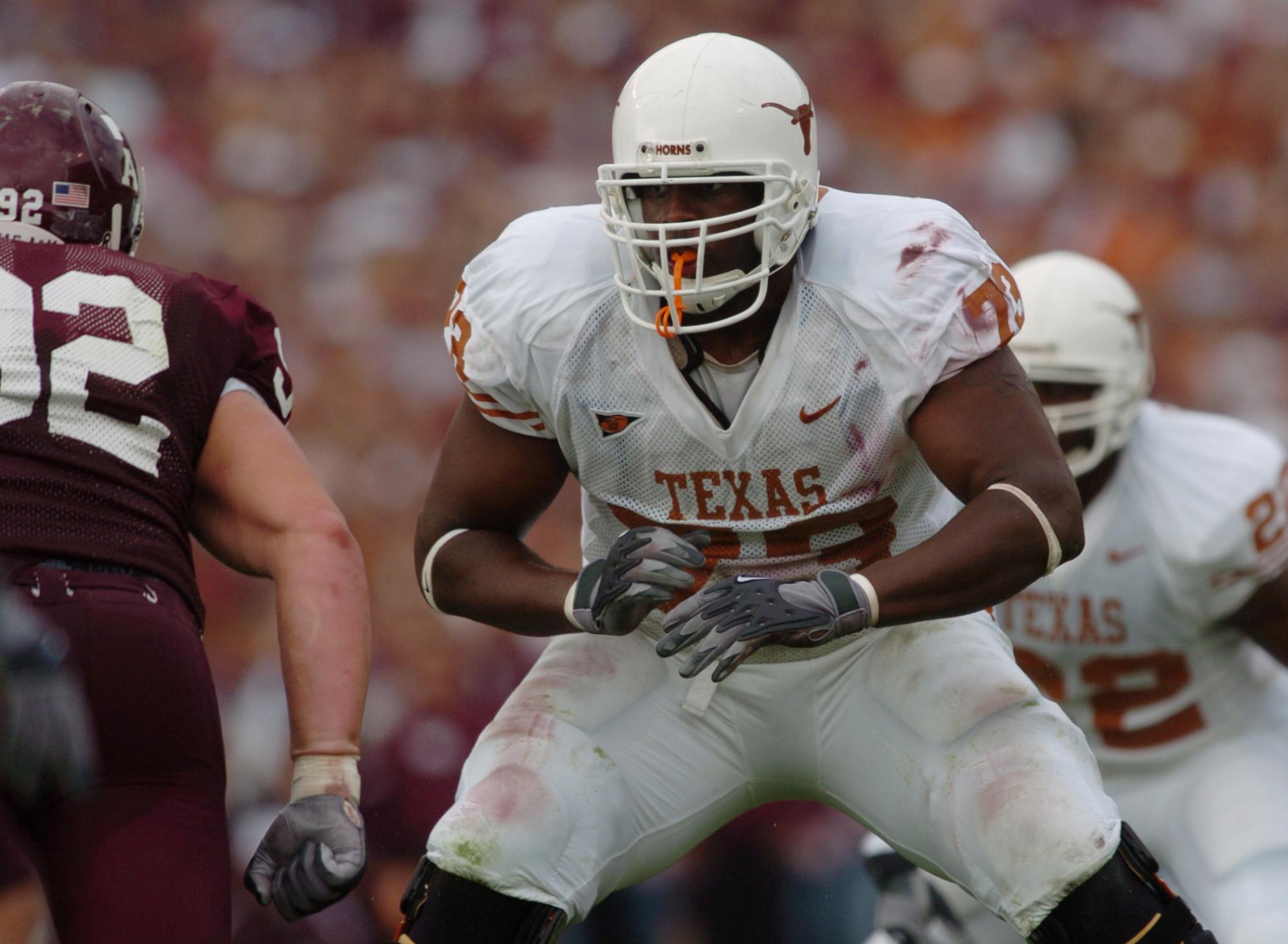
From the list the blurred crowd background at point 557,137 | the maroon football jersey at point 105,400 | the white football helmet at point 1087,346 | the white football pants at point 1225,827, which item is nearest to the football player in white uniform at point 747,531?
the maroon football jersey at point 105,400

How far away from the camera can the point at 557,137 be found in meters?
6.49

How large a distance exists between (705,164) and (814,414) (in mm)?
426

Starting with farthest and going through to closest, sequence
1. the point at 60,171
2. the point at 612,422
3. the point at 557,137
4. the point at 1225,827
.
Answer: the point at 557,137
the point at 1225,827
the point at 612,422
the point at 60,171

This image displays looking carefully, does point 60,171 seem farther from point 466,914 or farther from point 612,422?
point 466,914

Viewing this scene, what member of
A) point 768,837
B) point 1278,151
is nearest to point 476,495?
point 768,837

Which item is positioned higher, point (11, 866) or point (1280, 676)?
point (11, 866)

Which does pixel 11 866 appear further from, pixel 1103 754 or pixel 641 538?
pixel 1103 754

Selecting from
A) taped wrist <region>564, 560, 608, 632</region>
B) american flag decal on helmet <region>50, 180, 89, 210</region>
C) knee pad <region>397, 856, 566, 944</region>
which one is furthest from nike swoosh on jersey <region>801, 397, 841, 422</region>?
american flag decal on helmet <region>50, 180, 89, 210</region>

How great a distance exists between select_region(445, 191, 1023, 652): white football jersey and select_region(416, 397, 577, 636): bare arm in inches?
1.6

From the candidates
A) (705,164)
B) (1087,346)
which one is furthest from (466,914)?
(1087,346)

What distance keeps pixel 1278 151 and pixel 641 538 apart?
4.98 metres

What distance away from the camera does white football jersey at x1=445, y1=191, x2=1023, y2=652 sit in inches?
102

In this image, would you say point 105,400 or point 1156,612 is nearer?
point 105,400

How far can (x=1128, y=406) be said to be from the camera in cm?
395
